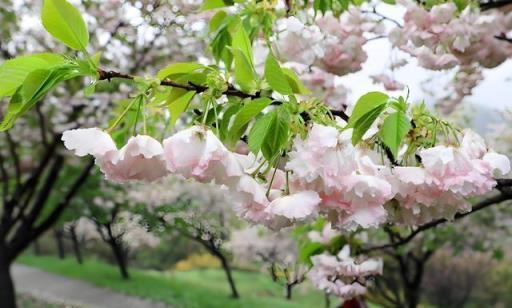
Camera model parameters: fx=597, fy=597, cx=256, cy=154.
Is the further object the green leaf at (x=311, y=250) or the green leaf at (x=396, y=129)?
the green leaf at (x=311, y=250)

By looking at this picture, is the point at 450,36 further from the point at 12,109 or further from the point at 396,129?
the point at 12,109

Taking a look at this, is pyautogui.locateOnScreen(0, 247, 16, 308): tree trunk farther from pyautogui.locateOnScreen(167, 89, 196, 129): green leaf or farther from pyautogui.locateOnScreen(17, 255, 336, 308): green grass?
pyautogui.locateOnScreen(167, 89, 196, 129): green leaf

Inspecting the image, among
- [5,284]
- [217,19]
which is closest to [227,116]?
[217,19]

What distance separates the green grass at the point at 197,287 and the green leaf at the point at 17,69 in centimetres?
134

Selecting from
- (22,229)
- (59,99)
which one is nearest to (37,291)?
(22,229)

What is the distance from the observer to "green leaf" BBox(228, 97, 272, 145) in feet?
2.05

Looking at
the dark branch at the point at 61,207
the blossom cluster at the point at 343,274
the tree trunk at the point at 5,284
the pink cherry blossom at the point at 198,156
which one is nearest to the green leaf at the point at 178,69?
the pink cherry blossom at the point at 198,156

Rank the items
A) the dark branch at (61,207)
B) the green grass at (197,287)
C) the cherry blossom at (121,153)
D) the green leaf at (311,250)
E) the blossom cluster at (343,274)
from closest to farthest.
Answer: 1. the cherry blossom at (121,153)
2. the blossom cluster at (343,274)
3. the green leaf at (311,250)
4. the green grass at (197,287)
5. the dark branch at (61,207)

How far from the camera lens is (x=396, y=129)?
616mm

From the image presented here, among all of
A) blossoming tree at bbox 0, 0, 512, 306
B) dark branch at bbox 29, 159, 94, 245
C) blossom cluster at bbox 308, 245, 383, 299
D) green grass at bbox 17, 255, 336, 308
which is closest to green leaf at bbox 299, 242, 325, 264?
blossom cluster at bbox 308, 245, 383, 299

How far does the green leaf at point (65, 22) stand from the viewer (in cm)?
59

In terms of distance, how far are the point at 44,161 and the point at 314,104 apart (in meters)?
3.78

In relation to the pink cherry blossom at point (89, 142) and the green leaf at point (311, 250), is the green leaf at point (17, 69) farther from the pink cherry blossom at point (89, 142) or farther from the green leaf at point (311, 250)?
the green leaf at point (311, 250)

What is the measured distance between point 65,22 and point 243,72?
0.19 m
